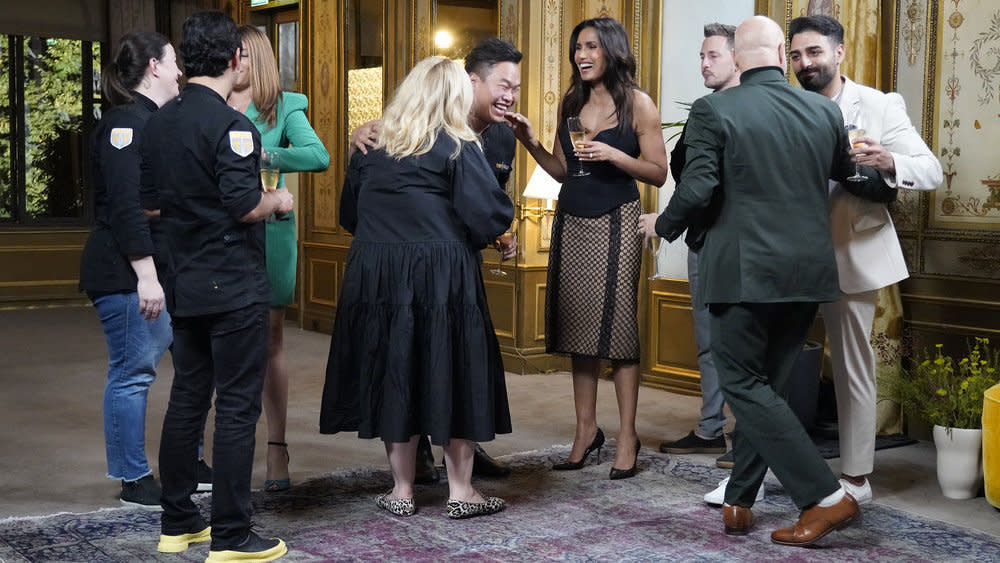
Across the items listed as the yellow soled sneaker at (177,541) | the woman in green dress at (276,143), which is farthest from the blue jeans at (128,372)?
the yellow soled sneaker at (177,541)

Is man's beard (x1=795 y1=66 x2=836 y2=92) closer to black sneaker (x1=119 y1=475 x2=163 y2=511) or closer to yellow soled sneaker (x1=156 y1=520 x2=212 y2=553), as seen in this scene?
yellow soled sneaker (x1=156 y1=520 x2=212 y2=553)

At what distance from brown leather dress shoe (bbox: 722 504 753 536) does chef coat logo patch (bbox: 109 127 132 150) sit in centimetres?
212

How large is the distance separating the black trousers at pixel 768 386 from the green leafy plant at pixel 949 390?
94 centimetres

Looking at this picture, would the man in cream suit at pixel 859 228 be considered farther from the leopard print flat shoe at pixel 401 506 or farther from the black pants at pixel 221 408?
the black pants at pixel 221 408

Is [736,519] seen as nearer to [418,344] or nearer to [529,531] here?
[529,531]

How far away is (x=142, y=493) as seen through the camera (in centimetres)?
376

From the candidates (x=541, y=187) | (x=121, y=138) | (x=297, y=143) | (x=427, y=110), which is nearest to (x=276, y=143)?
(x=297, y=143)

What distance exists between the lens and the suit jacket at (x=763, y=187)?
3.21m

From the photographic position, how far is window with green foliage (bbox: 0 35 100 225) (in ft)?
32.7

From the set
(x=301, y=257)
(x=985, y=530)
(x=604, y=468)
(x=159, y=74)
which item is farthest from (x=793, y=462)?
(x=301, y=257)

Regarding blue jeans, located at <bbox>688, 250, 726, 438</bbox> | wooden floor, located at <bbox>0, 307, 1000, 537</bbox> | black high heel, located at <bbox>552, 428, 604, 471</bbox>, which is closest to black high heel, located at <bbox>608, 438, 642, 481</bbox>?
black high heel, located at <bbox>552, 428, 604, 471</bbox>

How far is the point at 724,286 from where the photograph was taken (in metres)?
3.26

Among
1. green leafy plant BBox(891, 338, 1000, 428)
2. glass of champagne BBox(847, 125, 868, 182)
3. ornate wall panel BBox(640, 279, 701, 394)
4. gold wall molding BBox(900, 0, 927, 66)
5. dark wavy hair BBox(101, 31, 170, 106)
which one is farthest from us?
ornate wall panel BBox(640, 279, 701, 394)

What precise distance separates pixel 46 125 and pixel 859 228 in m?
8.30
